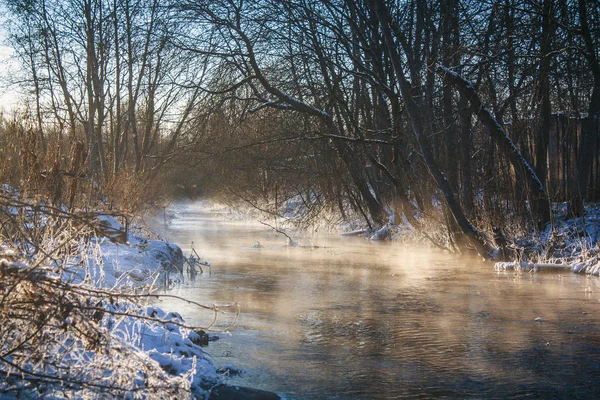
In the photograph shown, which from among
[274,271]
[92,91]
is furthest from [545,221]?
[92,91]

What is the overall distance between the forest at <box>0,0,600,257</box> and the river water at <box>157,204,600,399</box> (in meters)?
2.20

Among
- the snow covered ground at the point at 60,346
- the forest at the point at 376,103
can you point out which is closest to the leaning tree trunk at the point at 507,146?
the forest at the point at 376,103

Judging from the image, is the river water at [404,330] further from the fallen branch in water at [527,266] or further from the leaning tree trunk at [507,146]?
the leaning tree trunk at [507,146]

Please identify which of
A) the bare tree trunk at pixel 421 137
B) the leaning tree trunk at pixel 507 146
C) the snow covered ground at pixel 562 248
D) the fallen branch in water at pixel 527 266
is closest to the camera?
the snow covered ground at pixel 562 248

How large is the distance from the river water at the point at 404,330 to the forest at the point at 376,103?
2202 mm

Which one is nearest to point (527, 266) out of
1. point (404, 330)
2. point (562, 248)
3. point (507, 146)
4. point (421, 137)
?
point (562, 248)

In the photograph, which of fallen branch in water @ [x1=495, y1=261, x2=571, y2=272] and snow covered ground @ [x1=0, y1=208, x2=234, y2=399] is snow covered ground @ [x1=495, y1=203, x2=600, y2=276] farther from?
snow covered ground @ [x1=0, y1=208, x2=234, y2=399]

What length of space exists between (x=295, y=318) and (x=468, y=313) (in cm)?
205

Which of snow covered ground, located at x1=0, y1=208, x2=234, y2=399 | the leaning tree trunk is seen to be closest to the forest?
the leaning tree trunk

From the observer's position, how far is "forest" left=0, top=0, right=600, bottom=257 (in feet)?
37.2

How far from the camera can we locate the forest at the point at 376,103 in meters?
11.4

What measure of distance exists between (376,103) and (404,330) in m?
12.5

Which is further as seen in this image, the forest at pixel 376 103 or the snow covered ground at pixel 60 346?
the forest at pixel 376 103

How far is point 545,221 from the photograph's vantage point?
12594 mm
